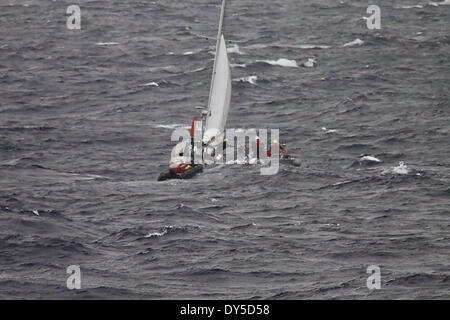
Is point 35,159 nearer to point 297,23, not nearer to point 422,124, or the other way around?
point 422,124

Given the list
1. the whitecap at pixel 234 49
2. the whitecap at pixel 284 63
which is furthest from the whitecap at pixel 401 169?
the whitecap at pixel 234 49

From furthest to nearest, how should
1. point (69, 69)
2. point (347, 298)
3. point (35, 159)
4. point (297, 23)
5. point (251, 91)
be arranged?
point (297, 23) < point (69, 69) < point (251, 91) < point (35, 159) < point (347, 298)

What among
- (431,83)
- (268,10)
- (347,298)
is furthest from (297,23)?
(347,298)

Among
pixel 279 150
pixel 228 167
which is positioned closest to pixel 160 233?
pixel 228 167

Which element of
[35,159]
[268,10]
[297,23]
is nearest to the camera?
[35,159]

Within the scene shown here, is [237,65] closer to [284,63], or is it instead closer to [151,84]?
[284,63]
